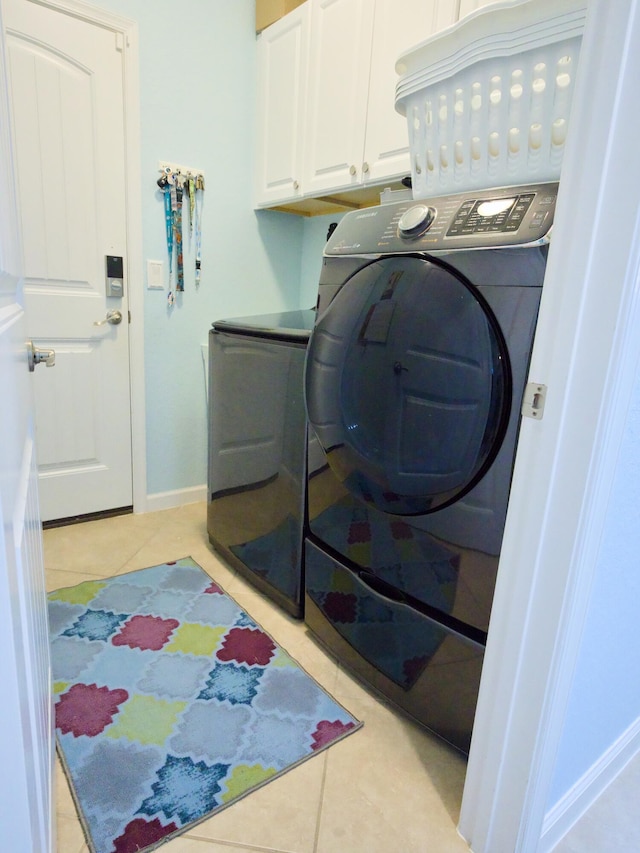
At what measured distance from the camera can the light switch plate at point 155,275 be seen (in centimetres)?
217

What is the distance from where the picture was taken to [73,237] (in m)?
1.98

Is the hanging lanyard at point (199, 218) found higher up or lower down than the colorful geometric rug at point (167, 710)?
higher up

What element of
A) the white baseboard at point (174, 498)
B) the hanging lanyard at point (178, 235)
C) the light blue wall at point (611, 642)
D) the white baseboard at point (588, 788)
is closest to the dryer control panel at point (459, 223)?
the light blue wall at point (611, 642)

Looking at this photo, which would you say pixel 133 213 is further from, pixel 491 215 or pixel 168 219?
pixel 491 215

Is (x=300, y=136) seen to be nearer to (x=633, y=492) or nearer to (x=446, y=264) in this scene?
(x=446, y=264)

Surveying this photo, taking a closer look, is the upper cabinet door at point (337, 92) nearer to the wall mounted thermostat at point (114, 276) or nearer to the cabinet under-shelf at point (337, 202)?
the cabinet under-shelf at point (337, 202)

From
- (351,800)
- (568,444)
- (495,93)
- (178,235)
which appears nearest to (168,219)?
(178,235)

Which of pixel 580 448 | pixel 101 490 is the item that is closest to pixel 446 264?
pixel 580 448

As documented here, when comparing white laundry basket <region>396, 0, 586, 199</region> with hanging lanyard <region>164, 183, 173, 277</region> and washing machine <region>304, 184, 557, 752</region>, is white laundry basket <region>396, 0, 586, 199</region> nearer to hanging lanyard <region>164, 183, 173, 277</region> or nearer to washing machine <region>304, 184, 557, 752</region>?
washing machine <region>304, 184, 557, 752</region>

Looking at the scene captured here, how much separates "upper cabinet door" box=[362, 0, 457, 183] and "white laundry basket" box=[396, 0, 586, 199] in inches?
25.2

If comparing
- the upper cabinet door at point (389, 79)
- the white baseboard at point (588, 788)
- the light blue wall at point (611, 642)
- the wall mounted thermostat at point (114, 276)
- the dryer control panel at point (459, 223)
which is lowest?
the white baseboard at point (588, 788)

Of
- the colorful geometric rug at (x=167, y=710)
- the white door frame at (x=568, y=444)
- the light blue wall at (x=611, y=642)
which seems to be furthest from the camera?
the colorful geometric rug at (x=167, y=710)

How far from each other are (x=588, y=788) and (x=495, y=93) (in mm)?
1417

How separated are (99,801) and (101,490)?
4.72 feet
